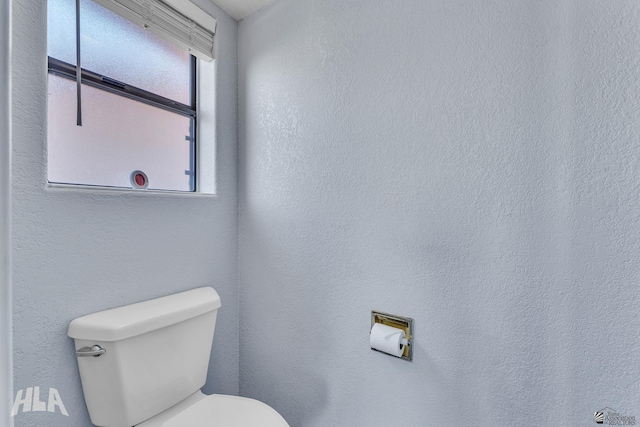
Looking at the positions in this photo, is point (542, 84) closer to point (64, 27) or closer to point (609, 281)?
point (609, 281)

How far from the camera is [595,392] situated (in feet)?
2.54

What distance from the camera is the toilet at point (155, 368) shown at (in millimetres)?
967

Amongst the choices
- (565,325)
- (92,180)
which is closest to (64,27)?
(92,180)

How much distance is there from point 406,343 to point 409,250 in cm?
32

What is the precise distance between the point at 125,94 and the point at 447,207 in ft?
4.28

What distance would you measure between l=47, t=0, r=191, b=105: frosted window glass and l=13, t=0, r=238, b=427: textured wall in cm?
14

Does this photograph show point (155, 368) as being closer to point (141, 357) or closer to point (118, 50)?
point (141, 357)

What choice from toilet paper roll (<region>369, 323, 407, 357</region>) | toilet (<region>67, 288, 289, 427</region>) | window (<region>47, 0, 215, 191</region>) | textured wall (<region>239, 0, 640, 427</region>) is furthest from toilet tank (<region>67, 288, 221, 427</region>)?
toilet paper roll (<region>369, 323, 407, 357</region>)

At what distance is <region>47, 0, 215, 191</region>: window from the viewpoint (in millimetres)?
1054

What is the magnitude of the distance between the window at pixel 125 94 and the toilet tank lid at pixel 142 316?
48 centimetres

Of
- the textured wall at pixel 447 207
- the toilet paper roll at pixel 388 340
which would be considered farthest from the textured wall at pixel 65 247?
the toilet paper roll at pixel 388 340

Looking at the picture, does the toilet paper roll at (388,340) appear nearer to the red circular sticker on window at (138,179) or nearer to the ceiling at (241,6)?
the red circular sticker on window at (138,179)

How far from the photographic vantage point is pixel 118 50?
3.98 ft

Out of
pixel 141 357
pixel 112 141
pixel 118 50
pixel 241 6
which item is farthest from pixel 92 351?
pixel 241 6
